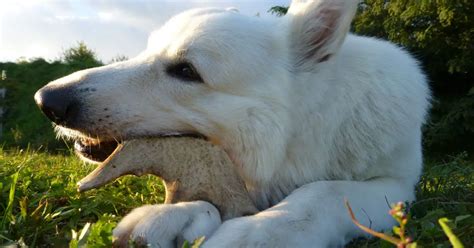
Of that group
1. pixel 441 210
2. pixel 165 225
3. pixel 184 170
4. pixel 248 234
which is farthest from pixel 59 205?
pixel 441 210

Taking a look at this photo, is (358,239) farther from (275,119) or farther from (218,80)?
(218,80)

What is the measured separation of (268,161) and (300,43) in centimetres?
64

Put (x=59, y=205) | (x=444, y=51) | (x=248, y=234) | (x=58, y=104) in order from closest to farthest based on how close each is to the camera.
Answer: (x=248, y=234), (x=58, y=104), (x=59, y=205), (x=444, y=51)

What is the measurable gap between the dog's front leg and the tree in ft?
46.7

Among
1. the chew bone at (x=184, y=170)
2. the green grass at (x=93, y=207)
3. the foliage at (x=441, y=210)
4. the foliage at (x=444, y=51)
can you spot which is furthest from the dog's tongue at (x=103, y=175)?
the foliage at (x=444, y=51)

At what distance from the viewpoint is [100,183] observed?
6.12ft

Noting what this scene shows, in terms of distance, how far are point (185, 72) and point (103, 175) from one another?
23.7 inches

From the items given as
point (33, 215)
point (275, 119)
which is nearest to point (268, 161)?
point (275, 119)

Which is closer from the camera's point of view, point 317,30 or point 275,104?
point 275,104

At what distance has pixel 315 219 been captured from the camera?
1700 millimetres

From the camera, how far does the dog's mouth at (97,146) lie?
2.16 metres

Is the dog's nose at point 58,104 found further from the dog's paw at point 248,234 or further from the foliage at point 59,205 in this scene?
the dog's paw at point 248,234

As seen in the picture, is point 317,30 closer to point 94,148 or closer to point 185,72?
point 185,72

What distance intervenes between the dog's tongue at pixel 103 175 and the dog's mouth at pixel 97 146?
9.5 inches
